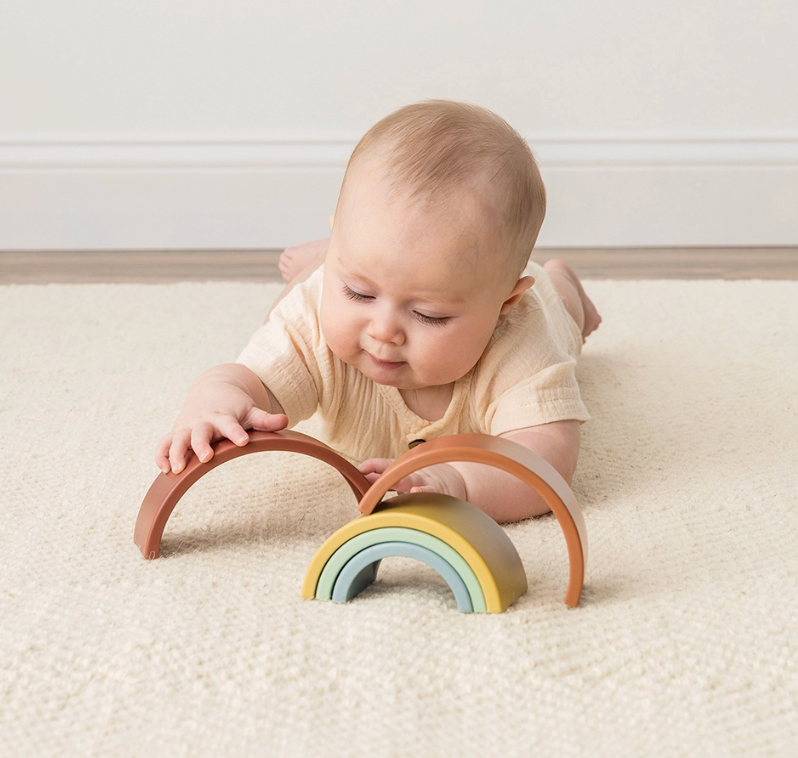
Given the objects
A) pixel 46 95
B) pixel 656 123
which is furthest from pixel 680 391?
pixel 46 95

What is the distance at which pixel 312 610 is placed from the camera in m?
0.59

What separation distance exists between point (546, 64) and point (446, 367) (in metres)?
1.16

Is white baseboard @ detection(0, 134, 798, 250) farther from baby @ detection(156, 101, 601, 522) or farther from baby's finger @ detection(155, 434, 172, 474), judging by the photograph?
baby's finger @ detection(155, 434, 172, 474)

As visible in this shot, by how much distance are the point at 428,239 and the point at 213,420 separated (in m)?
0.21

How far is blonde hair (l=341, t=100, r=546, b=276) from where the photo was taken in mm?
678

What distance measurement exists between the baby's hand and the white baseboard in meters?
1.13

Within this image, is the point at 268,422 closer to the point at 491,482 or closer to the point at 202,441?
the point at 202,441

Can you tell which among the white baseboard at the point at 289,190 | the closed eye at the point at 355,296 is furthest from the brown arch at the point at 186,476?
the white baseboard at the point at 289,190

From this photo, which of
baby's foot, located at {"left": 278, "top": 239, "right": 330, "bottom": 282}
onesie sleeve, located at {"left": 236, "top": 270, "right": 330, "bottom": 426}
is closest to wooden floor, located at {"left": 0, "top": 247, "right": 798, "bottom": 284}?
→ baby's foot, located at {"left": 278, "top": 239, "right": 330, "bottom": 282}

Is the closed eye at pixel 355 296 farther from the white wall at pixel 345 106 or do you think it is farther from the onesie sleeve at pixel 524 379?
the white wall at pixel 345 106

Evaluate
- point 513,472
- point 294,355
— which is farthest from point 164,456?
point 513,472

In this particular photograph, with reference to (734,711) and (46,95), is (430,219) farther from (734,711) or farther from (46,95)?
(46,95)

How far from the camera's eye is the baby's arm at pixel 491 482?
70 cm

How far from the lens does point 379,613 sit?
0.58 metres
